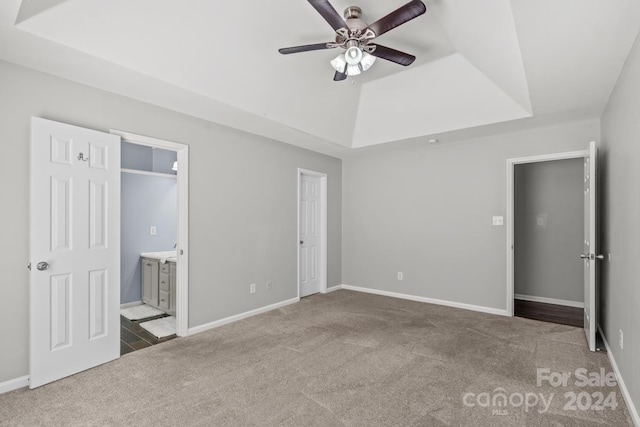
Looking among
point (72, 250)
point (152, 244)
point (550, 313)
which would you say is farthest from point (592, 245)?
point (152, 244)

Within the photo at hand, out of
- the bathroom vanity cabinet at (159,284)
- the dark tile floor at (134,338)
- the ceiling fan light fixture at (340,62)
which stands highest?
the ceiling fan light fixture at (340,62)

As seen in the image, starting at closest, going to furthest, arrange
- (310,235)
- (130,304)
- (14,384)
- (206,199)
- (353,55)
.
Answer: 1. (14,384)
2. (353,55)
3. (206,199)
4. (130,304)
5. (310,235)

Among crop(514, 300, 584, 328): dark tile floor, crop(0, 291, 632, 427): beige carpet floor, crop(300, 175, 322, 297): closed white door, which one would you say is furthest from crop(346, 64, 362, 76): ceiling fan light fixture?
crop(514, 300, 584, 328): dark tile floor

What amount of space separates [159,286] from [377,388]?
Result: 11.4 feet

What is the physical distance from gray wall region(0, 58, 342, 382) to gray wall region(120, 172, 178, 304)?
4.03ft

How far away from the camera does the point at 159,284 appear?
4.70 meters

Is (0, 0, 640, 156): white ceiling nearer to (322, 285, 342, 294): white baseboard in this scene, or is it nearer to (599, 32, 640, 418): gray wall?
(599, 32, 640, 418): gray wall

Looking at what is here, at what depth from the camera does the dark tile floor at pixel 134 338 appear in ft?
11.2

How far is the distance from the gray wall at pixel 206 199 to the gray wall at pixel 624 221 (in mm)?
3742

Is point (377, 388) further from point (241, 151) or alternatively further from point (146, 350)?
point (241, 151)

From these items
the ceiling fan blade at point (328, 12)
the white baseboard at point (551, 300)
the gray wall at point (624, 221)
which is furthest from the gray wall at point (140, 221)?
the white baseboard at point (551, 300)

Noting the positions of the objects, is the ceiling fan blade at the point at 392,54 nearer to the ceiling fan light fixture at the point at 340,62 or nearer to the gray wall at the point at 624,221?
the ceiling fan light fixture at the point at 340,62

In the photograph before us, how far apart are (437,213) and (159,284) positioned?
4.22 metres

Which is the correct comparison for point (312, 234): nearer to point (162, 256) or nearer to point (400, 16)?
point (162, 256)
